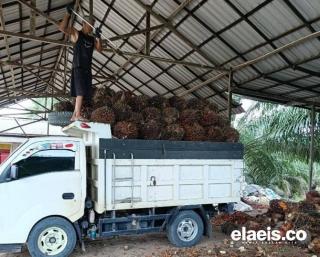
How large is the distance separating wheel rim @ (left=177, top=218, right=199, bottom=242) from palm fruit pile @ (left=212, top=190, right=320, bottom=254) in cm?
111

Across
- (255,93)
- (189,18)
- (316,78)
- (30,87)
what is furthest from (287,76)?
(30,87)

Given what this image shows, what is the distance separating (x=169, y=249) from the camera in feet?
16.5

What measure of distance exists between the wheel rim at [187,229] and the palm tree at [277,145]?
7.52m

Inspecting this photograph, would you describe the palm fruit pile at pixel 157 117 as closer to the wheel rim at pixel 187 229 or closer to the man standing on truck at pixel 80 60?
the man standing on truck at pixel 80 60

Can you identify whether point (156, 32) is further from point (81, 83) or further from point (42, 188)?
point (42, 188)

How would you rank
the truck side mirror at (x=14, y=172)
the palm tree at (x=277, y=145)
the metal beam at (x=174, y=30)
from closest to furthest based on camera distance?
the truck side mirror at (x=14, y=172) → the metal beam at (x=174, y=30) → the palm tree at (x=277, y=145)

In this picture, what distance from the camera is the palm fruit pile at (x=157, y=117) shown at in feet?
16.2

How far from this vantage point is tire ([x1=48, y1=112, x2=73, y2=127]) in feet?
18.1

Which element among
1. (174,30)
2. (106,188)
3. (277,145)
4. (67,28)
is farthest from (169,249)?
(277,145)

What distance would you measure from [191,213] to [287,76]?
458 cm

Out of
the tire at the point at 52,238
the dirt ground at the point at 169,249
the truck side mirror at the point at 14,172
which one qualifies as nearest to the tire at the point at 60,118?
the truck side mirror at the point at 14,172

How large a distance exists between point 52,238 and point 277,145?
31.6 feet

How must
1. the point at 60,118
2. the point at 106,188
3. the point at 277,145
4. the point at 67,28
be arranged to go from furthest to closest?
Result: the point at 277,145 < the point at 60,118 < the point at 67,28 < the point at 106,188

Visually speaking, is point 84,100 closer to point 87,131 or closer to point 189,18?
point 87,131
